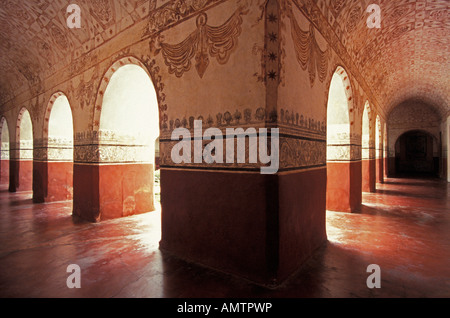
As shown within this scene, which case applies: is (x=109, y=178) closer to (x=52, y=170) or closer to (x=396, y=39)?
(x=52, y=170)

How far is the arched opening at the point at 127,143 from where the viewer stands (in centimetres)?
459

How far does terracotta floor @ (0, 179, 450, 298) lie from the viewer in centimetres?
229

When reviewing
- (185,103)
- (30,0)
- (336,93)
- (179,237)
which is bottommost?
(179,237)

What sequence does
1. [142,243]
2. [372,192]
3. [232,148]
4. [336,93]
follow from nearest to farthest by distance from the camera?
[232,148] → [142,243] → [336,93] → [372,192]

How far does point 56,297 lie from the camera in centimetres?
221

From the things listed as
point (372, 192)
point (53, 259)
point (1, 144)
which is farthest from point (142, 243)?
point (1, 144)

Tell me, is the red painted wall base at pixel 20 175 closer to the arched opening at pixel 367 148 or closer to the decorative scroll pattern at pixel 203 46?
the decorative scroll pattern at pixel 203 46

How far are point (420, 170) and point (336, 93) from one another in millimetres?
15643

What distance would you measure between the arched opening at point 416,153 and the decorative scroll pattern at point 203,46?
56.7ft

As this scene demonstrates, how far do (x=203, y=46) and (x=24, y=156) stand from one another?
820 centimetres

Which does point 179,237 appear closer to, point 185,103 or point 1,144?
point 185,103

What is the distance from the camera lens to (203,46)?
2.87 meters

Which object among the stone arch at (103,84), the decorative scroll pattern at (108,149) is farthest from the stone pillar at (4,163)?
the stone arch at (103,84)

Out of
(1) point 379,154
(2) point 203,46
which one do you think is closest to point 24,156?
(2) point 203,46
